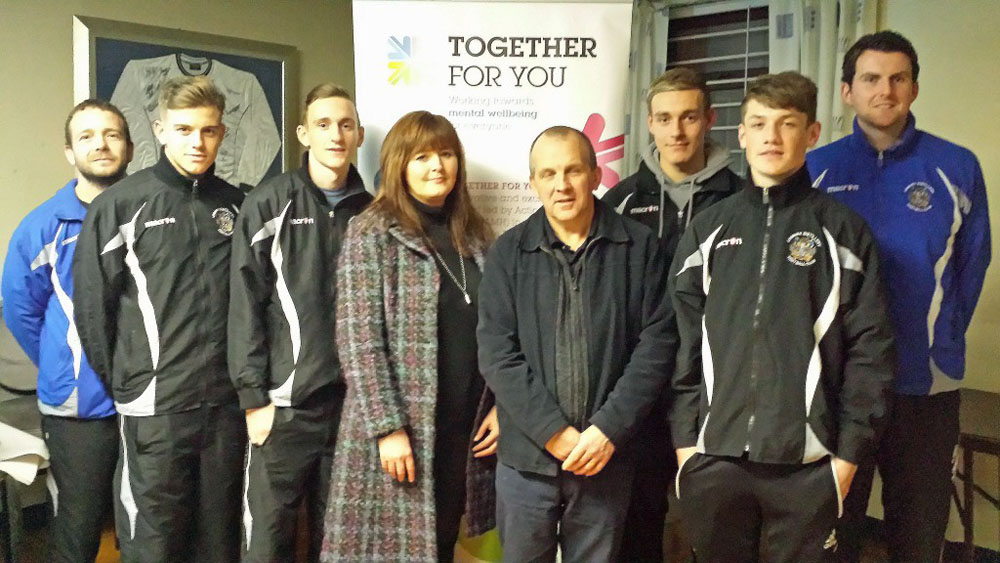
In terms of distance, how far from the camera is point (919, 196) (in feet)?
5.81

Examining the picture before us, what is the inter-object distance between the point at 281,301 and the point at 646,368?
3.22ft

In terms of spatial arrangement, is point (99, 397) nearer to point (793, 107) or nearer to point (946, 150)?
point (793, 107)

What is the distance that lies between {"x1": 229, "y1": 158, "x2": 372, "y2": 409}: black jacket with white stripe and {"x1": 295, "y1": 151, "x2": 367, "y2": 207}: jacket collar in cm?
5

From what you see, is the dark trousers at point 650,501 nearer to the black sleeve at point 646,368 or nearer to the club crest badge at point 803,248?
the black sleeve at point 646,368

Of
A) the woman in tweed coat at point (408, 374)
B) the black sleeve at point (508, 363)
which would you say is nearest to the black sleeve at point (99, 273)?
the woman in tweed coat at point (408, 374)

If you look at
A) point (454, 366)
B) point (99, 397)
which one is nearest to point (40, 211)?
point (99, 397)

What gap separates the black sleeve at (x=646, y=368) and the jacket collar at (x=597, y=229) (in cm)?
9

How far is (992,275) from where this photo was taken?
273 centimetres

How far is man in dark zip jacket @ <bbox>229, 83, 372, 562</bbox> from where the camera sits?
192 centimetres

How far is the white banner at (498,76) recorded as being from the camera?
225 cm

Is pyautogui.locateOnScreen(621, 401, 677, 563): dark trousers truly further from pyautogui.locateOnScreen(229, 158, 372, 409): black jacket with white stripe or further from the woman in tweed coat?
pyautogui.locateOnScreen(229, 158, 372, 409): black jacket with white stripe

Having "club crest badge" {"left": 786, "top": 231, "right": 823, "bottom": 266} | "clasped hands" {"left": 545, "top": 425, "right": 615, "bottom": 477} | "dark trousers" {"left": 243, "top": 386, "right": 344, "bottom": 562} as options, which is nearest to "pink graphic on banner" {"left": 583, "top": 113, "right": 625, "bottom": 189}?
"club crest badge" {"left": 786, "top": 231, "right": 823, "bottom": 266}

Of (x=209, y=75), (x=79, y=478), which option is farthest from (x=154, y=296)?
(x=209, y=75)

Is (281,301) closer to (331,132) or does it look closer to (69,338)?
(331,132)
